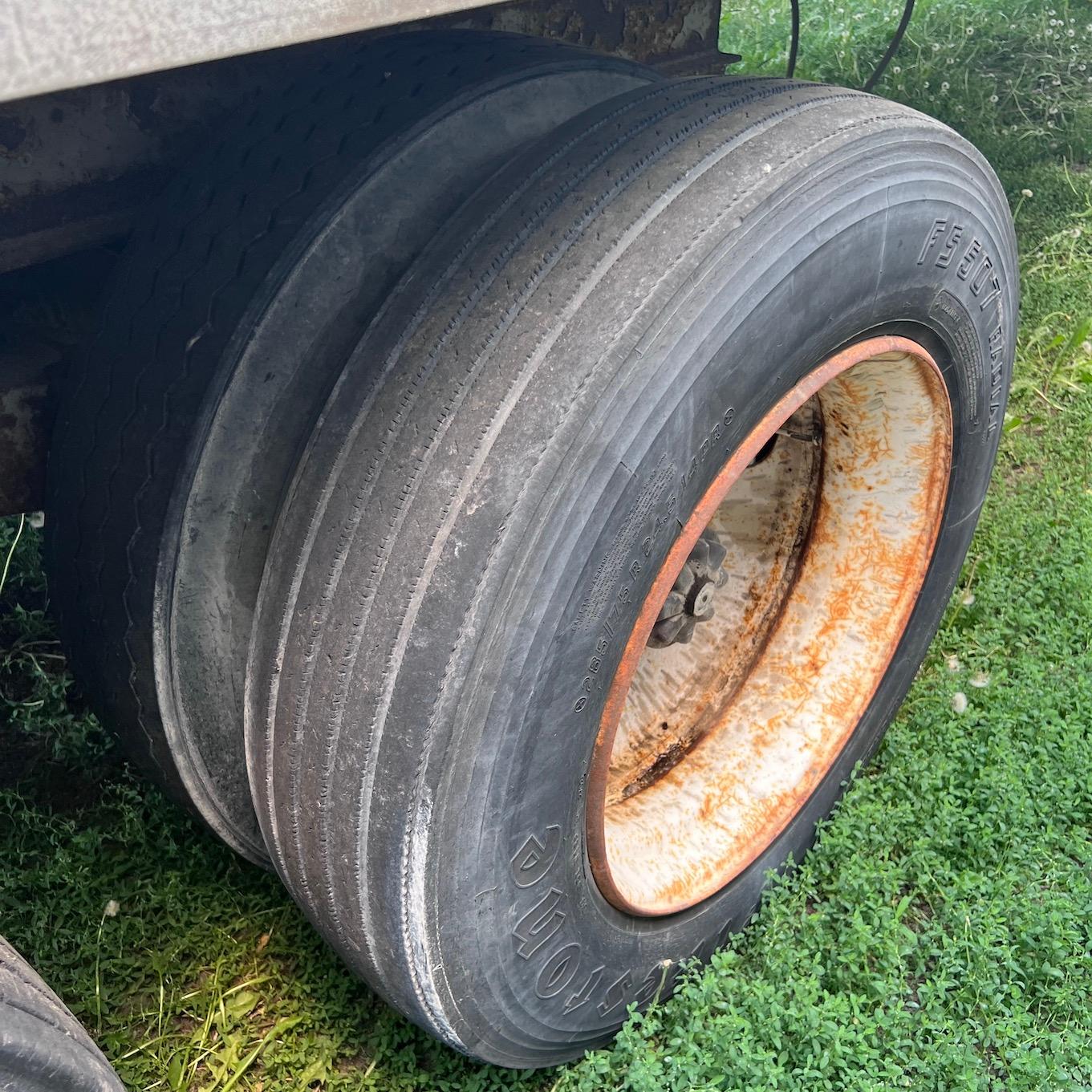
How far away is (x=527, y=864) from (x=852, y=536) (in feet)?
3.17

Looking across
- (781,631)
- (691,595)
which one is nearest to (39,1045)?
(691,595)

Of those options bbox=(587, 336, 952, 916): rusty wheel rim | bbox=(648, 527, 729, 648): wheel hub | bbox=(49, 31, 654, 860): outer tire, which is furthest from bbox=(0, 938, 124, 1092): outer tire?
bbox=(648, 527, 729, 648): wheel hub

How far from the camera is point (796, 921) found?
1.88 m

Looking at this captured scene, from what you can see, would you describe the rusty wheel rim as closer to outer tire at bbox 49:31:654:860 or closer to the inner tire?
the inner tire

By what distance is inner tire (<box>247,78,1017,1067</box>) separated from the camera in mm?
1242

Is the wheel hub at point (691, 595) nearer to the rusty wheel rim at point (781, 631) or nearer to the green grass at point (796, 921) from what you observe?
the rusty wheel rim at point (781, 631)

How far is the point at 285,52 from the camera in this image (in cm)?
167

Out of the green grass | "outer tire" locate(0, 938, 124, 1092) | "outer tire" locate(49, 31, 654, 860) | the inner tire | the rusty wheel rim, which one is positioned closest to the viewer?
"outer tire" locate(0, 938, 124, 1092)


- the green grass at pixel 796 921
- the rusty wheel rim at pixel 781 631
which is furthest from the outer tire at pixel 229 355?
the rusty wheel rim at pixel 781 631

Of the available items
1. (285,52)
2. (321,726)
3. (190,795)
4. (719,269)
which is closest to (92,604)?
(190,795)

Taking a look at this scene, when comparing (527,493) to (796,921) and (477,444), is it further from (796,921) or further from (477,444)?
(796,921)

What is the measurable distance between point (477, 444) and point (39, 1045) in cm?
76

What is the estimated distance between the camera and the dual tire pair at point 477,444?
49.5 inches

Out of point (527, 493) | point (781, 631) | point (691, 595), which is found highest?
point (527, 493)
